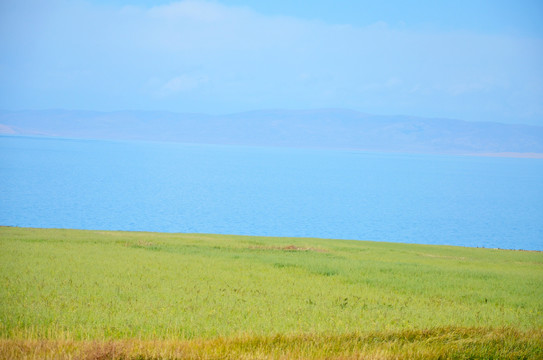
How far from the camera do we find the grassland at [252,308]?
7066mm

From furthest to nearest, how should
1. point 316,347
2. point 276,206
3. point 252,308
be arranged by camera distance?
1. point 276,206
2. point 252,308
3. point 316,347

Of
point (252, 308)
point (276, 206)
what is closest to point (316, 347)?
point (252, 308)

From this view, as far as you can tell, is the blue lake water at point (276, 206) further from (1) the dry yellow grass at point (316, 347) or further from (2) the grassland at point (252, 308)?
(1) the dry yellow grass at point (316, 347)

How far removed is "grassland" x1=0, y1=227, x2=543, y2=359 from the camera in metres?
7.07

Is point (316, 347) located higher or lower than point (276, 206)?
lower

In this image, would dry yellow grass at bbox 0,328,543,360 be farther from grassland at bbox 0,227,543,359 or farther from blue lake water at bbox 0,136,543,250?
blue lake water at bbox 0,136,543,250

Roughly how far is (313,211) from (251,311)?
191 feet

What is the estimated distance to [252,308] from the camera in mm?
9688

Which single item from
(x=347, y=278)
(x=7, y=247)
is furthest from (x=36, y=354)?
(x=7, y=247)

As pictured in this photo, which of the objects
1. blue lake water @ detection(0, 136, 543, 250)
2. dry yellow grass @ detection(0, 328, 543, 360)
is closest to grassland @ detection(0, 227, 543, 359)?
dry yellow grass @ detection(0, 328, 543, 360)

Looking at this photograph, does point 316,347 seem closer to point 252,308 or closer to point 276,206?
point 252,308

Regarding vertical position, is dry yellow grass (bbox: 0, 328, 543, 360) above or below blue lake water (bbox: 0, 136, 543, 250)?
below

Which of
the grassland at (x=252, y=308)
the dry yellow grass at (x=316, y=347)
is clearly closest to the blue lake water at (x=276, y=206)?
the grassland at (x=252, y=308)

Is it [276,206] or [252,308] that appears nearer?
[252,308]
